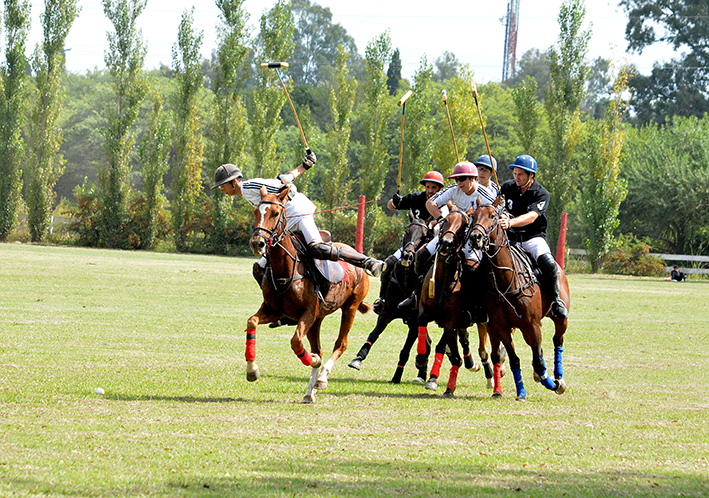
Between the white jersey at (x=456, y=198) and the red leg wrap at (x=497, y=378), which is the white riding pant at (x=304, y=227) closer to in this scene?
the white jersey at (x=456, y=198)

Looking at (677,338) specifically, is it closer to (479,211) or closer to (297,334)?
(479,211)

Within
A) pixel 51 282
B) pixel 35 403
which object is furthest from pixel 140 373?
pixel 51 282

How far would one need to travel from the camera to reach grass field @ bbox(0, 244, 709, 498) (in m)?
5.88

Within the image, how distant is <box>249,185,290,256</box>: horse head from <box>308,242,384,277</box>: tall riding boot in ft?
2.20

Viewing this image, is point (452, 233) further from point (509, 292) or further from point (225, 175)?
point (225, 175)

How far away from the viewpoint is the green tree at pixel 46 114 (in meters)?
49.7

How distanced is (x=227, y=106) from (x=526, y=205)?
43725 millimetres

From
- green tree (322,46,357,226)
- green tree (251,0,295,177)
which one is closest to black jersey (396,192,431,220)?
green tree (251,0,295,177)

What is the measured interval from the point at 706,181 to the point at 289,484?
5416 cm

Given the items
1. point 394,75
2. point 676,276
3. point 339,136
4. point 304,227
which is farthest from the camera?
point 394,75

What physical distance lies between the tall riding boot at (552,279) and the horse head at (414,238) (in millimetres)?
1695

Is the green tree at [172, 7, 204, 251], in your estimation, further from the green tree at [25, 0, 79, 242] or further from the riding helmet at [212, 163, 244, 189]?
the riding helmet at [212, 163, 244, 189]

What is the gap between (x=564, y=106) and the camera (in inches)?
2125

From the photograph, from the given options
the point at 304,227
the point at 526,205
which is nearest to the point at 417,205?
the point at 526,205
